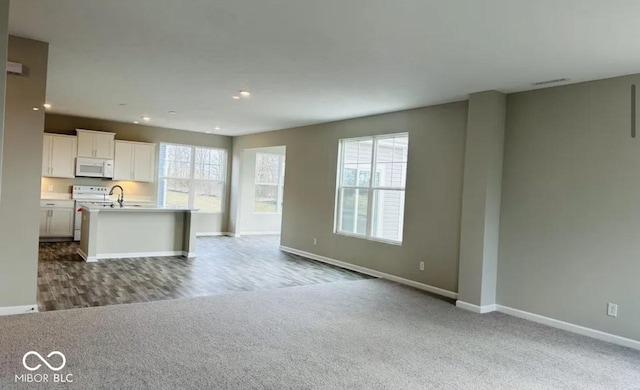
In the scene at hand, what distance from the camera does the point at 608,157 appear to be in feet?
13.8

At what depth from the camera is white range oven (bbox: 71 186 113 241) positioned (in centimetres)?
877

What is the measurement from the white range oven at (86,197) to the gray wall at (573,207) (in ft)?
24.8

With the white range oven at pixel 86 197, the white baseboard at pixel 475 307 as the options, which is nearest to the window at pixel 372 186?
the white baseboard at pixel 475 307

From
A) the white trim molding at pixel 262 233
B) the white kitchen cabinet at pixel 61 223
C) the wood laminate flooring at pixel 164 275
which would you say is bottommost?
the wood laminate flooring at pixel 164 275

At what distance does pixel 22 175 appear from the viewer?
3.98m

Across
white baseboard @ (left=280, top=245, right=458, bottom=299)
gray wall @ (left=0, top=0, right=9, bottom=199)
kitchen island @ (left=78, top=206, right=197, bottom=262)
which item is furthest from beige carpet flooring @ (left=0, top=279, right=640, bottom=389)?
kitchen island @ (left=78, top=206, right=197, bottom=262)

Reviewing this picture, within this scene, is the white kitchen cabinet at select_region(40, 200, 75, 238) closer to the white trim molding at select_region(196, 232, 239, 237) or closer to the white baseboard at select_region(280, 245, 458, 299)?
the white trim molding at select_region(196, 232, 239, 237)

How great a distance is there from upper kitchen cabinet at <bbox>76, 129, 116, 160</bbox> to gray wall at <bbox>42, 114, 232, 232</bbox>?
33 centimetres

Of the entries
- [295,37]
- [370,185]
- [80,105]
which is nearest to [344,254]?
[370,185]

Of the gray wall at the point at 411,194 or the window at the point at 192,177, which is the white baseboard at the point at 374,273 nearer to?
the gray wall at the point at 411,194

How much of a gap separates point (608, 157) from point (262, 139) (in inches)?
279

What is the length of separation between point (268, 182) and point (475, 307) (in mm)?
7555

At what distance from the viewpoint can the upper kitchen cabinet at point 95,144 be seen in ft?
29.3

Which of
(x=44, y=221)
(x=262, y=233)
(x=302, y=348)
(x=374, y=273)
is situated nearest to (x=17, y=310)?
(x=302, y=348)
